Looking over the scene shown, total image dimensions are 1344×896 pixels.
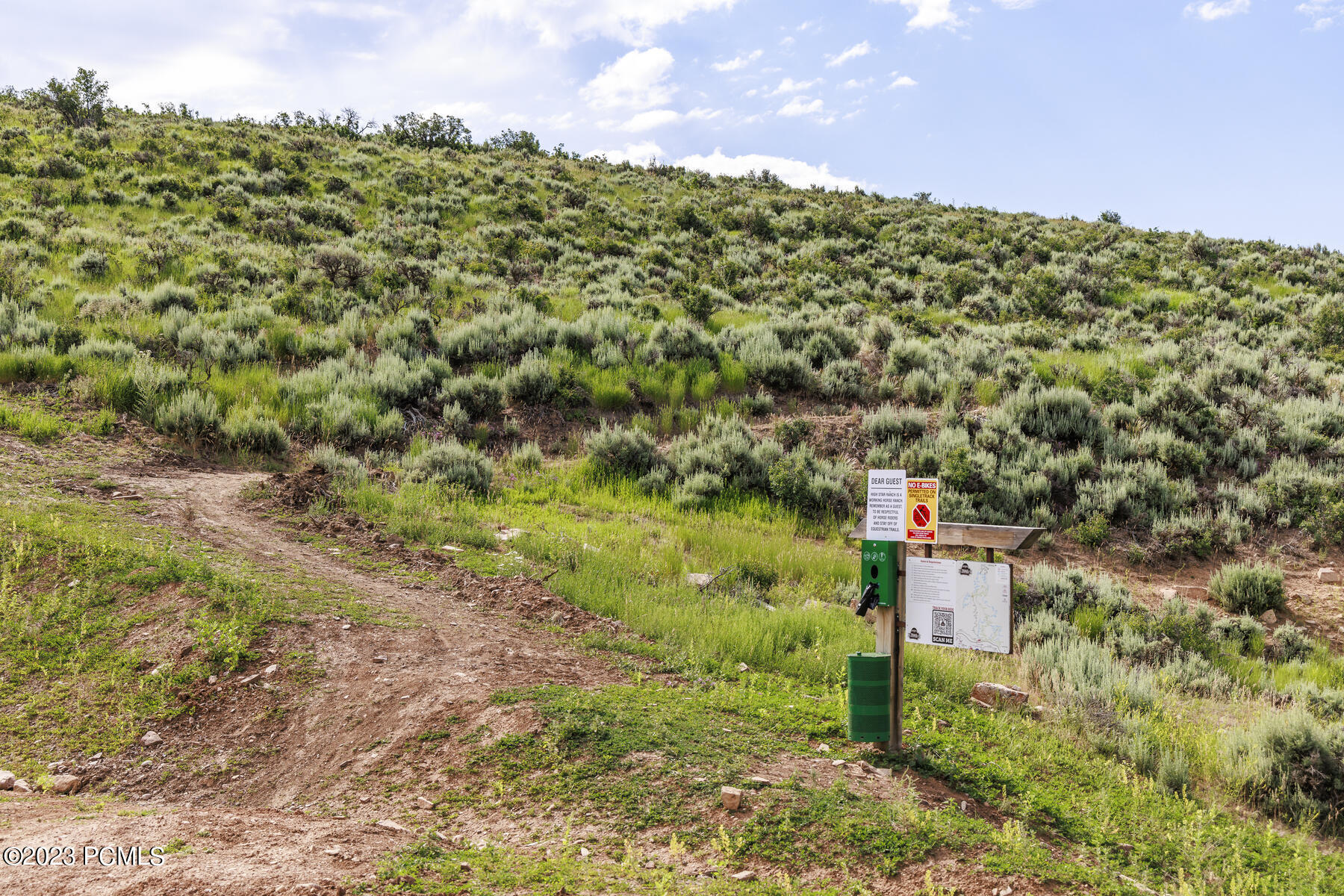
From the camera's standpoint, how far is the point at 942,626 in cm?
515

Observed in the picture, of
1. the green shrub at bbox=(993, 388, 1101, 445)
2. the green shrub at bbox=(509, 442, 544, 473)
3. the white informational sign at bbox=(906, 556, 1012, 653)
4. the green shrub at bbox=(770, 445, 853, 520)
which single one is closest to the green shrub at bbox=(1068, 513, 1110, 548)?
the green shrub at bbox=(993, 388, 1101, 445)

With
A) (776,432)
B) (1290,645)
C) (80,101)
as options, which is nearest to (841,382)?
(776,432)

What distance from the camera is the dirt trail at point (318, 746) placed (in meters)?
3.45

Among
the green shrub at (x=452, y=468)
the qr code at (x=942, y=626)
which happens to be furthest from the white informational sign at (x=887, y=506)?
the green shrub at (x=452, y=468)

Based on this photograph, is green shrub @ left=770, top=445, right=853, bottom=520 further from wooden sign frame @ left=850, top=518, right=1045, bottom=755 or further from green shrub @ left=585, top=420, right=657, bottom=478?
wooden sign frame @ left=850, top=518, right=1045, bottom=755

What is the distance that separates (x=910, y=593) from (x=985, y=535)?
67 centimetres

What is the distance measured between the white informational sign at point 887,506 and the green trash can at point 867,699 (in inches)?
33.4

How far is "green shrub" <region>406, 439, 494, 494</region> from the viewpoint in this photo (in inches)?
437

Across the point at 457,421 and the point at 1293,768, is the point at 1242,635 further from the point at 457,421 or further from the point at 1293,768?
the point at 457,421

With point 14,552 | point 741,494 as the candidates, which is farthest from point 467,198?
point 14,552

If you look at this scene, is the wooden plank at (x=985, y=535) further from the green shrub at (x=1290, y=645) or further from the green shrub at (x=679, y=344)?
the green shrub at (x=679, y=344)

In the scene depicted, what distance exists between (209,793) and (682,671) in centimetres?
345

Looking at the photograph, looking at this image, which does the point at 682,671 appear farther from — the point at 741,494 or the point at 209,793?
the point at 741,494

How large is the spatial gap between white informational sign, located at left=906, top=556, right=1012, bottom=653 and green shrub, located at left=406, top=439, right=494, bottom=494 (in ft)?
24.5
